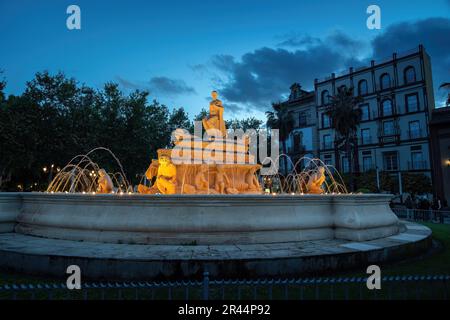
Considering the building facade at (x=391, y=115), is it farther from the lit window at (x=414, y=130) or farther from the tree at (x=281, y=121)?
the tree at (x=281, y=121)

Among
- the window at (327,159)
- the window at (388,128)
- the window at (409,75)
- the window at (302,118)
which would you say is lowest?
the window at (327,159)

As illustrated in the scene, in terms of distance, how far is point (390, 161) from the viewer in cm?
3838

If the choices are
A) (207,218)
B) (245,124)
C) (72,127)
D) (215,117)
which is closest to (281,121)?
(245,124)

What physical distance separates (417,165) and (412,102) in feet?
25.3

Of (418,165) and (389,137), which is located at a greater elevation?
(389,137)

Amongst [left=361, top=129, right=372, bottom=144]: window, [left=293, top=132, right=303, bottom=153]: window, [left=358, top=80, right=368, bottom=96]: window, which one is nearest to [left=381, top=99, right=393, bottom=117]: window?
[left=361, top=129, right=372, bottom=144]: window

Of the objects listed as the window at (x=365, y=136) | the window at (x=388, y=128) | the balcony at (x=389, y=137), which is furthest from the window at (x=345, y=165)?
the window at (x=388, y=128)

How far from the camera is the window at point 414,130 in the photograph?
119 feet

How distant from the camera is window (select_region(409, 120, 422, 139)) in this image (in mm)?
36188

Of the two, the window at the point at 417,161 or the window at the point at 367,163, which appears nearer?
the window at the point at 417,161

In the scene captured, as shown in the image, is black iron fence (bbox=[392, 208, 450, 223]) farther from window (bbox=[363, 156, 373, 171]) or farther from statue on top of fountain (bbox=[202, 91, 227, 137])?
window (bbox=[363, 156, 373, 171])

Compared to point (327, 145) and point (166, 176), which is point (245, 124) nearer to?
point (327, 145)
